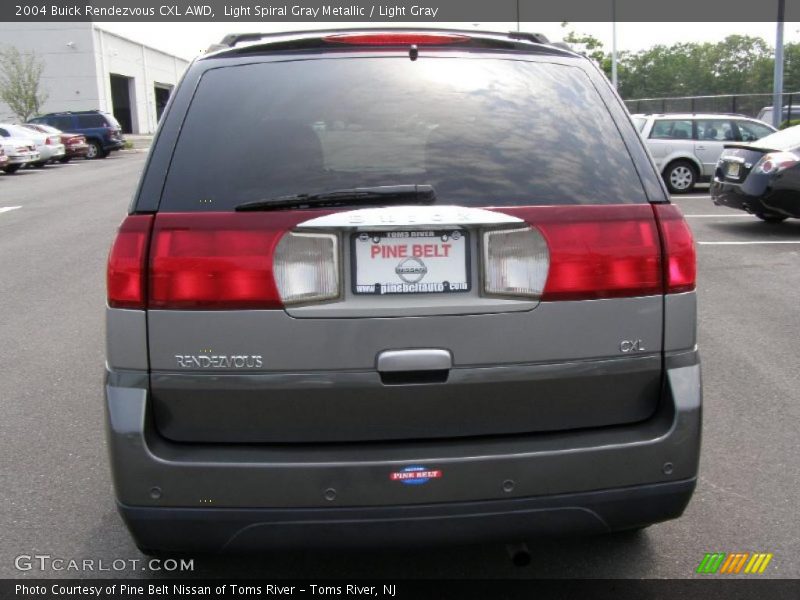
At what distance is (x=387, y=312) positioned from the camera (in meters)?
2.54

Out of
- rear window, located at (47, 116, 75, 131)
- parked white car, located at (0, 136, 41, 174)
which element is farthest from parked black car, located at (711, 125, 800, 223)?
rear window, located at (47, 116, 75, 131)

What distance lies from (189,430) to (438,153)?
1085mm

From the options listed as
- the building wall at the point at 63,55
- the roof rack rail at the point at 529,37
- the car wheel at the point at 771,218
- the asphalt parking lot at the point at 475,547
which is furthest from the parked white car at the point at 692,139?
the building wall at the point at 63,55

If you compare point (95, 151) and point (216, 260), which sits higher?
point (216, 260)

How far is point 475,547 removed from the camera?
3.49 metres

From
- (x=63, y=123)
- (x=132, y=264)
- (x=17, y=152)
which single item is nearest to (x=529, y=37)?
(x=132, y=264)

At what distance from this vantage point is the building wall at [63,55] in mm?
59031

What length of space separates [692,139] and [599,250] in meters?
16.5

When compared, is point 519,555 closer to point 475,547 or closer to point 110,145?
point 475,547

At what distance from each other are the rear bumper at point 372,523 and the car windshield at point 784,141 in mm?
10677

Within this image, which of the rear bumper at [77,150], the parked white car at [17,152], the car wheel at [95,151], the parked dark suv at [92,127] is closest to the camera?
the parked white car at [17,152]

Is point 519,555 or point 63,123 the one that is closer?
point 519,555

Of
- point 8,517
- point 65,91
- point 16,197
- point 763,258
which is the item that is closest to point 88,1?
point 65,91

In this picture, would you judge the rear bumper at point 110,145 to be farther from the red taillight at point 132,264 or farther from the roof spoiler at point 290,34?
the red taillight at point 132,264
